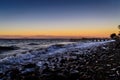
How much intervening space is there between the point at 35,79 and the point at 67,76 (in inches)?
76.3

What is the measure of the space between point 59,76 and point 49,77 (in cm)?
61

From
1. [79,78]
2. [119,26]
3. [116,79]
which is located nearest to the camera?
[116,79]

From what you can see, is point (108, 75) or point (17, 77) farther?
point (17, 77)

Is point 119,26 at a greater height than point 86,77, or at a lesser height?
greater

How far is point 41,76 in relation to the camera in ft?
46.9

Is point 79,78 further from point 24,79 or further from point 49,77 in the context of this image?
point 24,79

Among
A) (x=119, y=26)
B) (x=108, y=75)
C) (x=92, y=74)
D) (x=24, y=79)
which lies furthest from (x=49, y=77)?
(x=119, y=26)

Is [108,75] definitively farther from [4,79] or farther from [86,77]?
[4,79]

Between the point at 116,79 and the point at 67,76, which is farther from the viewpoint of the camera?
the point at 67,76

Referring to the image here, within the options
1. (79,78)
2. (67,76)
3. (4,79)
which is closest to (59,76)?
(67,76)

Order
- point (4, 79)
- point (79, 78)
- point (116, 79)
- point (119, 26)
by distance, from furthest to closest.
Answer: point (119, 26), point (4, 79), point (79, 78), point (116, 79)

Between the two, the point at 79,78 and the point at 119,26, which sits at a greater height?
the point at 119,26

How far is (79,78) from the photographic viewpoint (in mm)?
13008

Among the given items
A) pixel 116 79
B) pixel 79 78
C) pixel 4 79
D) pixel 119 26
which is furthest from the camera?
pixel 119 26
